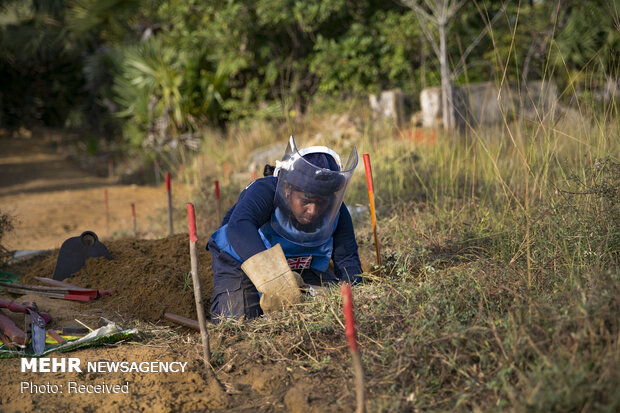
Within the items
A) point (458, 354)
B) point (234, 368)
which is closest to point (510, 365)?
point (458, 354)

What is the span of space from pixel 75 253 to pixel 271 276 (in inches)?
78.7

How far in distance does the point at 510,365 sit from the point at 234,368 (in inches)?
50.5

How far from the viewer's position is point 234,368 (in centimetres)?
277

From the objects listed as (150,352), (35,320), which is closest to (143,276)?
(35,320)

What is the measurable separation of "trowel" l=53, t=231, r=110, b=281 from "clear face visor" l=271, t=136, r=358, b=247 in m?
1.74

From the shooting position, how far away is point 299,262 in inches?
141

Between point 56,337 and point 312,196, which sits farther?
point 312,196

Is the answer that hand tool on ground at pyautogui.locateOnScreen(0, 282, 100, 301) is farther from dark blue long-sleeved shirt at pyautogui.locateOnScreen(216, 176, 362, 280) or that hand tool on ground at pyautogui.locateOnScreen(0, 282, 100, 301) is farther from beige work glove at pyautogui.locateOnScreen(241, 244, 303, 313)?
beige work glove at pyautogui.locateOnScreen(241, 244, 303, 313)

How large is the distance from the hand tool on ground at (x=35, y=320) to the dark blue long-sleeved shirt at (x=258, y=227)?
3.65ft

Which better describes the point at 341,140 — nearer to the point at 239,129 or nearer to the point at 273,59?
the point at 239,129

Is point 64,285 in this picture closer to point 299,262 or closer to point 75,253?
point 75,253

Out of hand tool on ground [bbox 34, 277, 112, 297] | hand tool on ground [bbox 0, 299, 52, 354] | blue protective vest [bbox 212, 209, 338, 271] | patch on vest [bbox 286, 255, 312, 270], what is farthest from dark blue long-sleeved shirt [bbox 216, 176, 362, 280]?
hand tool on ground [bbox 0, 299, 52, 354]

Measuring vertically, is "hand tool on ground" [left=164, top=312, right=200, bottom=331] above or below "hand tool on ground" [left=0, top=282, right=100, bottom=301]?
below

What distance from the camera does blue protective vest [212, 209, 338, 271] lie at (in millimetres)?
3461
